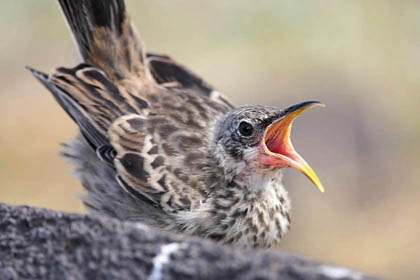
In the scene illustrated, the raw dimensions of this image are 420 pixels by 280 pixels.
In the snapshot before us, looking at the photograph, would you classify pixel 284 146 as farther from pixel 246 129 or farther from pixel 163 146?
pixel 163 146

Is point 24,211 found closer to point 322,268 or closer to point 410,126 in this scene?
A: point 322,268

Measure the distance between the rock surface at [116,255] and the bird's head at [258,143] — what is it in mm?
1778

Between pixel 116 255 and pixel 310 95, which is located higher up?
pixel 310 95

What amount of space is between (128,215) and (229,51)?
5.77 meters

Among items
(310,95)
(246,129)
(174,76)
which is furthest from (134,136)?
(310,95)

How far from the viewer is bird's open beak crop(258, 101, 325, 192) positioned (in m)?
4.47

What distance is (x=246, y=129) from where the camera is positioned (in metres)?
4.70

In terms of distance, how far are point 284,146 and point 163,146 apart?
818 mm

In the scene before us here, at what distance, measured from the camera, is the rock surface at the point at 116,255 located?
2.54 metres

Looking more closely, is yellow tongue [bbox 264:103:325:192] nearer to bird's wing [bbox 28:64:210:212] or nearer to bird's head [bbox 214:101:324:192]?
bird's head [bbox 214:101:324:192]

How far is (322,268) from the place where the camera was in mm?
2549

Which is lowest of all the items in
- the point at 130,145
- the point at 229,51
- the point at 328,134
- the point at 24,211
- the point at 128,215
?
the point at 24,211

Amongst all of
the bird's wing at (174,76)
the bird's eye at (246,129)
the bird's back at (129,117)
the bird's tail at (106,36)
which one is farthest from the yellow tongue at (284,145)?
the bird's tail at (106,36)

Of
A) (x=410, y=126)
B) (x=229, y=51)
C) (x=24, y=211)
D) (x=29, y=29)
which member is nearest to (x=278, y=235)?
(x=24, y=211)
